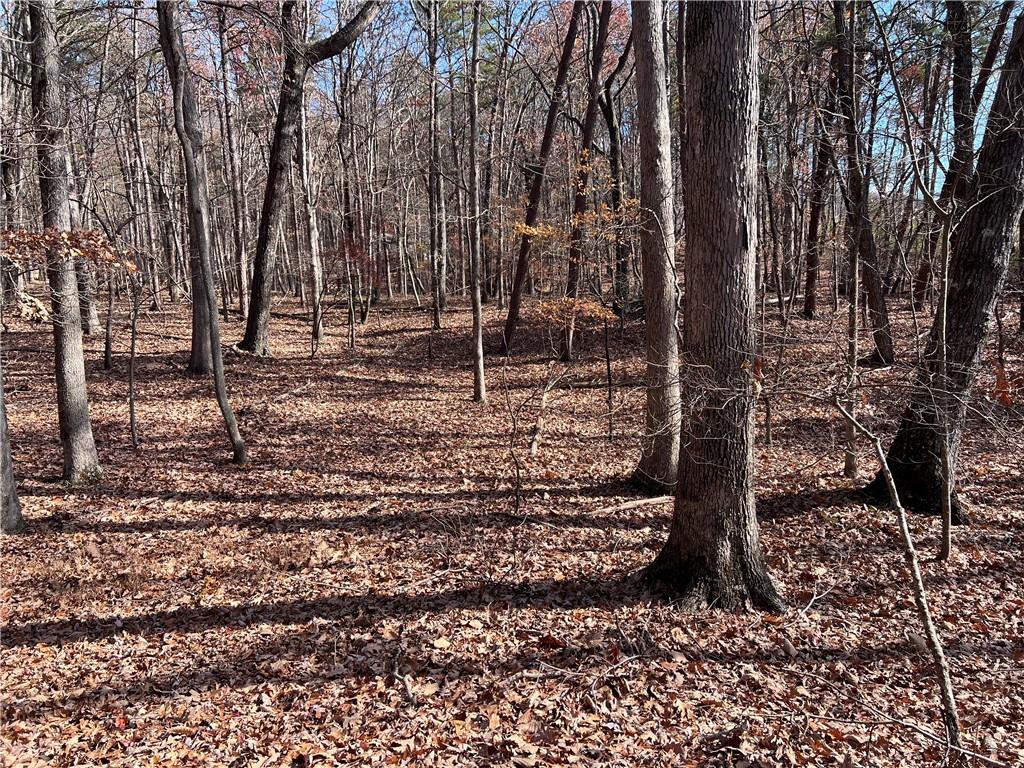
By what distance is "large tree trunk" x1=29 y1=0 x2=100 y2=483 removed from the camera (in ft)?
21.6

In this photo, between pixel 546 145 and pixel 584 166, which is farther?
pixel 546 145

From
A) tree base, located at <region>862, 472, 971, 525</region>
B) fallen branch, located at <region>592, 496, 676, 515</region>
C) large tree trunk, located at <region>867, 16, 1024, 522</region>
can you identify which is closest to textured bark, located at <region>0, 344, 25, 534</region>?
fallen branch, located at <region>592, 496, 676, 515</region>

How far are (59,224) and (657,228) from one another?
688cm

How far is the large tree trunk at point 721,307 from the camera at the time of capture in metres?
4.17

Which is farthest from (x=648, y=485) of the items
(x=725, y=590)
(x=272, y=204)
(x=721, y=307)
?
(x=272, y=204)

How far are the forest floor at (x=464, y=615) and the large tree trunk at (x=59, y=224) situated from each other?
2.23 feet

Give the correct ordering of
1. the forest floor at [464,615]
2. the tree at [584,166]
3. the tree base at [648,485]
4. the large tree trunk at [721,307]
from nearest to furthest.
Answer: the forest floor at [464,615]
the large tree trunk at [721,307]
the tree base at [648,485]
the tree at [584,166]

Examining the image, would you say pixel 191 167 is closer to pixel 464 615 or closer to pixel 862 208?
pixel 464 615

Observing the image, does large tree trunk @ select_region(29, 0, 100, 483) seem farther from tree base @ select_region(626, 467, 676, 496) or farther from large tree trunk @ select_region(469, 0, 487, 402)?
tree base @ select_region(626, 467, 676, 496)

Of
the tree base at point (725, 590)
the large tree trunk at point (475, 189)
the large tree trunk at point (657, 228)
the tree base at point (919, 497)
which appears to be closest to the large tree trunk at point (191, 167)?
the large tree trunk at point (475, 189)

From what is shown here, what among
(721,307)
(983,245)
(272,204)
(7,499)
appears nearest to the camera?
(721,307)

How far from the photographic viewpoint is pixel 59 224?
6.77 meters

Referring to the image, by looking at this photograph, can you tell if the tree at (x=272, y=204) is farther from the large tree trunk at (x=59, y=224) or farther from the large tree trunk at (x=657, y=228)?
the large tree trunk at (x=657, y=228)

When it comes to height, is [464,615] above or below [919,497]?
below
